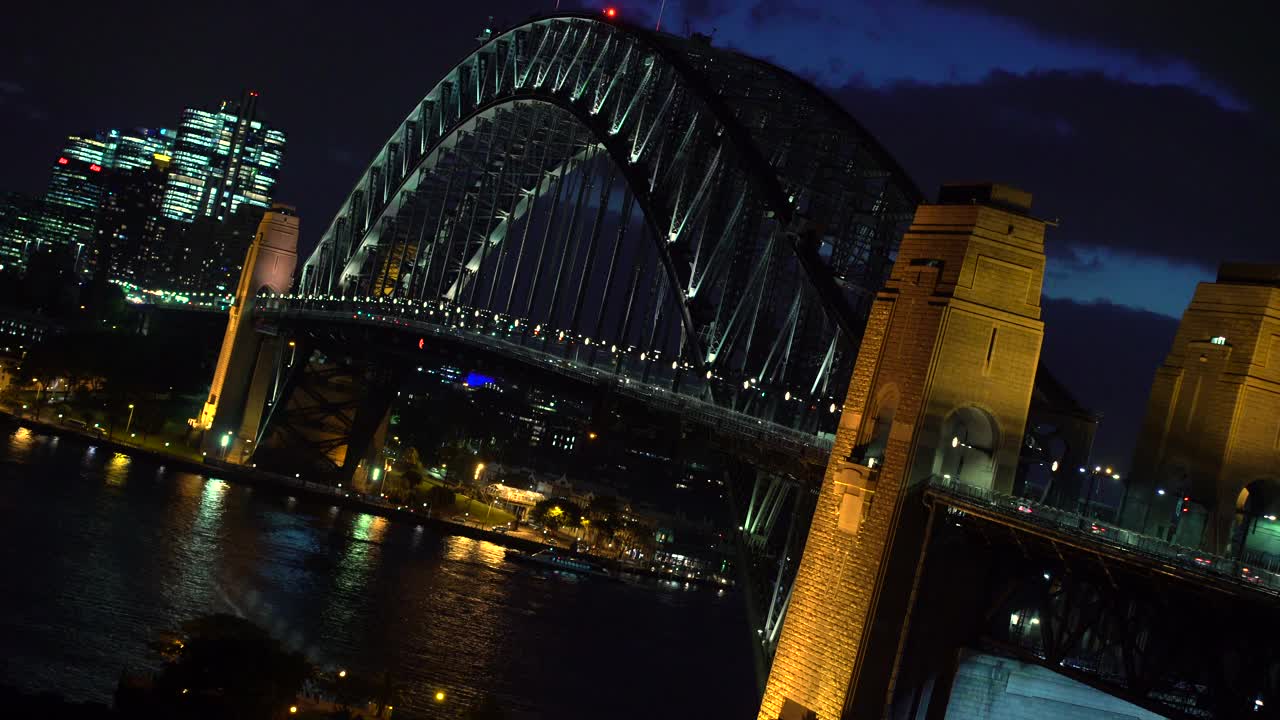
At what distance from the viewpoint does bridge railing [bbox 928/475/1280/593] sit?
17.8 m

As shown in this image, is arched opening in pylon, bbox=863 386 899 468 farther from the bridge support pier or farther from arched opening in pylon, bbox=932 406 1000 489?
the bridge support pier

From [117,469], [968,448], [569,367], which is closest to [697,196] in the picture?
[569,367]

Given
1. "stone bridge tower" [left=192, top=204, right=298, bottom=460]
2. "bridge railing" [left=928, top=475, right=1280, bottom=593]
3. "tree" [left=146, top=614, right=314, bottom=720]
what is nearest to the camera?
"bridge railing" [left=928, top=475, right=1280, bottom=593]

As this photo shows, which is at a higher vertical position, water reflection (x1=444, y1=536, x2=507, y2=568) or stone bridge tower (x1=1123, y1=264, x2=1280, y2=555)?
stone bridge tower (x1=1123, y1=264, x2=1280, y2=555)

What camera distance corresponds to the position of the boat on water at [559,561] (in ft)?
252

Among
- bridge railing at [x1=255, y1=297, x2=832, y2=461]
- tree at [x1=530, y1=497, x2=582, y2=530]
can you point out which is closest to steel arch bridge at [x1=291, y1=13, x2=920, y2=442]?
bridge railing at [x1=255, y1=297, x2=832, y2=461]

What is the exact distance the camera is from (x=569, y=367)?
49.6 m

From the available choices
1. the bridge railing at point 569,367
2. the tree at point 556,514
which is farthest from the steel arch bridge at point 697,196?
the tree at point 556,514

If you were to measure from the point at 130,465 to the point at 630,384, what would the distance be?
44.1m

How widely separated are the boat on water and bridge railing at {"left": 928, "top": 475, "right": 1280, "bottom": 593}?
56010 mm

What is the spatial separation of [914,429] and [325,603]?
33.5 meters

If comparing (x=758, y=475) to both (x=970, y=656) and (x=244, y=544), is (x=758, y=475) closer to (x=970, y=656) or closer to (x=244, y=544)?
(x=970, y=656)

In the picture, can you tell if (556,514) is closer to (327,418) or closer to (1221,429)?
(327,418)

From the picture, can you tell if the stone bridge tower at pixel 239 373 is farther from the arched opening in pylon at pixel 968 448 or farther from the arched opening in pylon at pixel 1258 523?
the arched opening in pylon at pixel 1258 523
